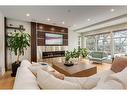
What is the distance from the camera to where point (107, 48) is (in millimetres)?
7230

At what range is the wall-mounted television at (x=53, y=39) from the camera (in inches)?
256

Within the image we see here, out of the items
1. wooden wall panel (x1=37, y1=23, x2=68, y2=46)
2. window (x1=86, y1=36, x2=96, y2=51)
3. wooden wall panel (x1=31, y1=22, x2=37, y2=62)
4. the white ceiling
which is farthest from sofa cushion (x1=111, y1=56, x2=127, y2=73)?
window (x1=86, y1=36, x2=96, y2=51)

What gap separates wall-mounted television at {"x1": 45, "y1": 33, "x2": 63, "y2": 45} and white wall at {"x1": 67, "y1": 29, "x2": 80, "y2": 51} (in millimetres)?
1052

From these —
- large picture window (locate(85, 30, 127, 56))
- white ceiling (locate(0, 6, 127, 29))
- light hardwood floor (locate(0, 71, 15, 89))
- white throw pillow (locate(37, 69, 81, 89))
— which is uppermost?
white ceiling (locate(0, 6, 127, 29))

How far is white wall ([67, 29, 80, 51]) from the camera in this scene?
8058 millimetres

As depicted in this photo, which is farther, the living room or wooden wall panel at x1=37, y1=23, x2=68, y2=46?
wooden wall panel at x1=37, y1=23, x2=68, y2=46

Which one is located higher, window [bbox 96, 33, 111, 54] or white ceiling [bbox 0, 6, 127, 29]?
white ceiling [bbox 0, 6, 127, 29]

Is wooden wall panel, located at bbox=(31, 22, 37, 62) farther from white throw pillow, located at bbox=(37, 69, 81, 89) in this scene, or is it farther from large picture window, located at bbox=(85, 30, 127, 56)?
white throw pillow, located at bbox=(37, 69, 81, 89)

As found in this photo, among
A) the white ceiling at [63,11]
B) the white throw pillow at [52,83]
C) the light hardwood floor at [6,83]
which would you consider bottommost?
the light hardwood floor at [6,83]

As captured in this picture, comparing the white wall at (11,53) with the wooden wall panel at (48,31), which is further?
the wooden wall panel at (48,31)

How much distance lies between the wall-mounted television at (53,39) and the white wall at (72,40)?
3.45 feet

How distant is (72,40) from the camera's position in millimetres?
8266

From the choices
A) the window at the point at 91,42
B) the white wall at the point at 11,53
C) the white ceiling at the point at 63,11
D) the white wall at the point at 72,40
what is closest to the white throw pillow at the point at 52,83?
the white ceiling at the point at 63,11

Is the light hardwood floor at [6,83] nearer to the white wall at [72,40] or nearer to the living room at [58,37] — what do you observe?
the living room at [58,37]
